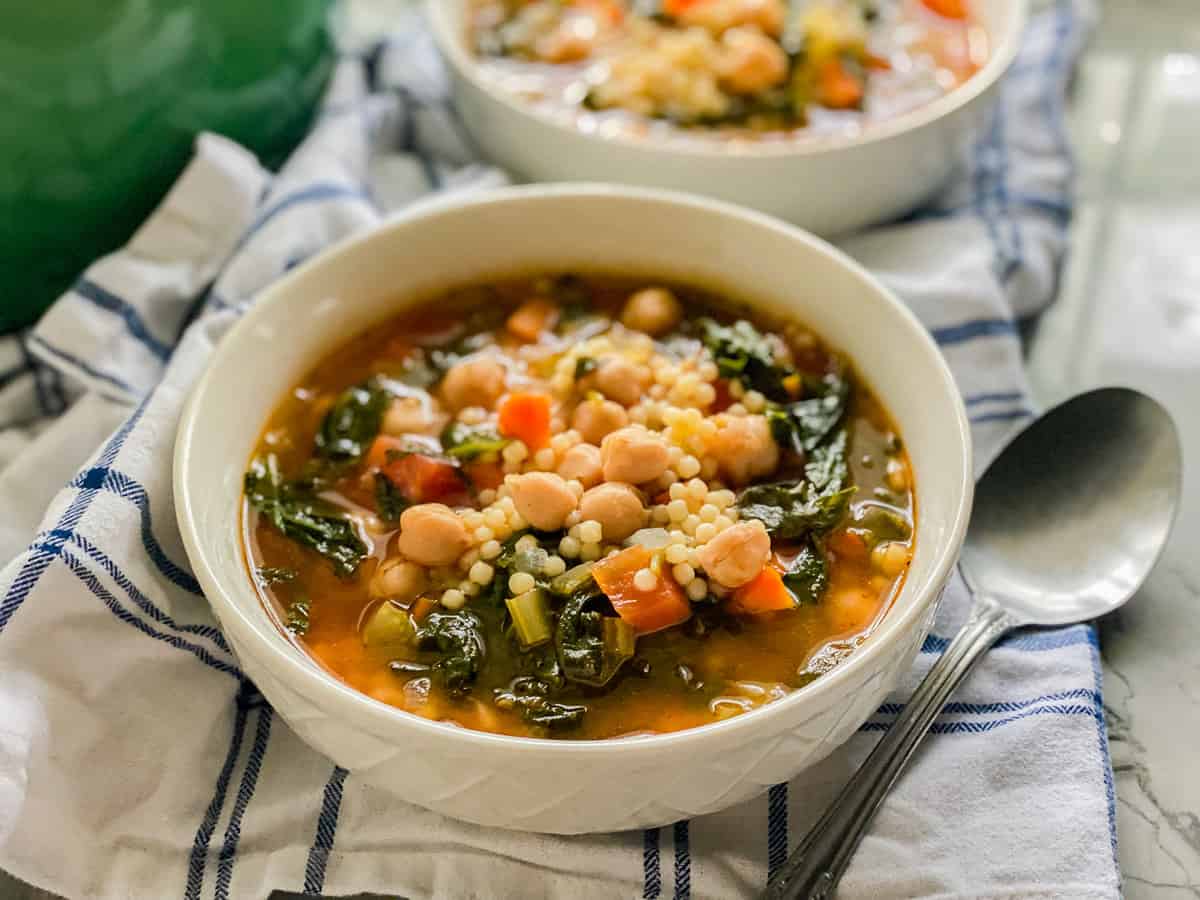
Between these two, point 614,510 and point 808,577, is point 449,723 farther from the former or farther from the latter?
point 808,577

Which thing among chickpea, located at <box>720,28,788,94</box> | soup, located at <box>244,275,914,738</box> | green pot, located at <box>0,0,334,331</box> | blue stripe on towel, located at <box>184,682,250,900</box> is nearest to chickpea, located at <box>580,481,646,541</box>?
soup, located at <box>244,275,914,738</box>

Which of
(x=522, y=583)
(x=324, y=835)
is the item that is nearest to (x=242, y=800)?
(x=324, y=835)

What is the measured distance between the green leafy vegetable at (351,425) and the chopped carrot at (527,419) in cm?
23

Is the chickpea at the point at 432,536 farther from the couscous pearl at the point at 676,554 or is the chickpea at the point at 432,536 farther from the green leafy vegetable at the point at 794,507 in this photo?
the green leafy vegetable at the point at 794,507

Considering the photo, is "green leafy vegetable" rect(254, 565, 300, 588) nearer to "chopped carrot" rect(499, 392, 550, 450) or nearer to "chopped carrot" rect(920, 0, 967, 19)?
"chopped carrot" rect(499, 392, 550, 450)

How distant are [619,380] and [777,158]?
749 mm

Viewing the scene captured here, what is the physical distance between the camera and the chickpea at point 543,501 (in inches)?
78.7

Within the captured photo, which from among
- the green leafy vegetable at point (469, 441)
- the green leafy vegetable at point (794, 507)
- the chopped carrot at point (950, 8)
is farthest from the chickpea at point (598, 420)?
the chopped carrot at point (950, 8)

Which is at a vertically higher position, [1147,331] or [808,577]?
[808,577]

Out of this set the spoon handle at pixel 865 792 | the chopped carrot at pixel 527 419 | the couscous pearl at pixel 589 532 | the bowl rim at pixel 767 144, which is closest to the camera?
the spoon handle at pixel 865 792

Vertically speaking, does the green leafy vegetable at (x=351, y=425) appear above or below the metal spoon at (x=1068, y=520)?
above

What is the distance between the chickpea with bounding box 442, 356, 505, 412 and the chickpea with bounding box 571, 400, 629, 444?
0.19m

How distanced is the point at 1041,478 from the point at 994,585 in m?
0.24

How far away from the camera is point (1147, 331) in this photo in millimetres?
2848
